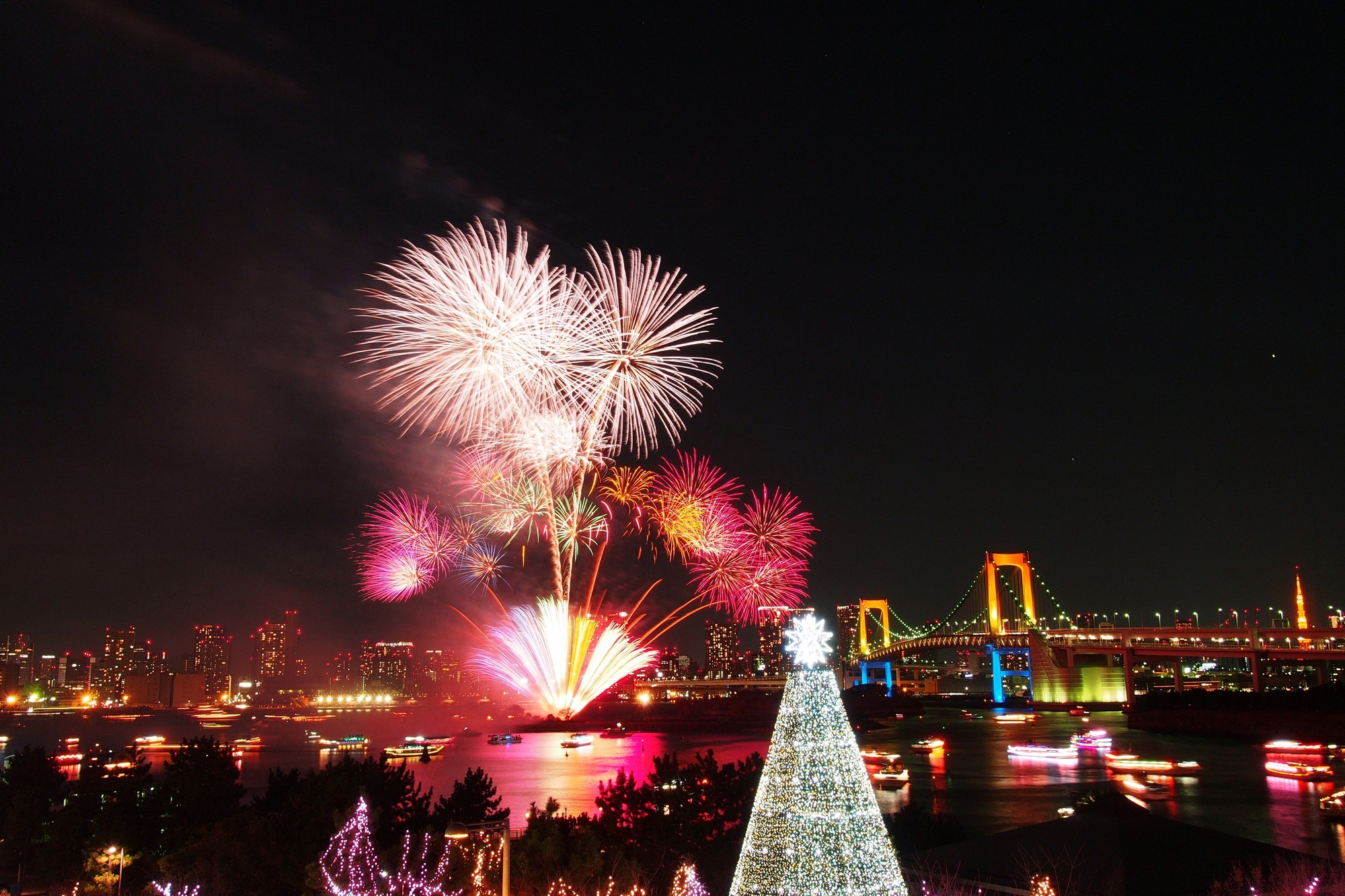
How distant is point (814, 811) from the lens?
6.45 meters

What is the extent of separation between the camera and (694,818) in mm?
10742

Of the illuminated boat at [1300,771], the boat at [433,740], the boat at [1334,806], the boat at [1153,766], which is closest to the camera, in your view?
the boat at [1334,806]

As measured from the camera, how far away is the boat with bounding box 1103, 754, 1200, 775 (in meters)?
30.9

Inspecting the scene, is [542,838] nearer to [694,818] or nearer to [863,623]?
[694,818]

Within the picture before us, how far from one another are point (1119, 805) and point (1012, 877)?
1411mm

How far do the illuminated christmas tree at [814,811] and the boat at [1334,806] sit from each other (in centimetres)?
2095

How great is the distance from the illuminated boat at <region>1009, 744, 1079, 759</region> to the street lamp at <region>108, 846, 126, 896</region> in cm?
3476

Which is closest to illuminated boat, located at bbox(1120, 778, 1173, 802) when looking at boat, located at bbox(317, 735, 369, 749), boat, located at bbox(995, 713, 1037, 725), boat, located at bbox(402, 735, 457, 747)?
boat, located at bbox(995, 713, 1037, 725)

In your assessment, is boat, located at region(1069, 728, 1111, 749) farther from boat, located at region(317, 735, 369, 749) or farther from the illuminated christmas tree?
boat, located at region(317, 735, 369, 749)

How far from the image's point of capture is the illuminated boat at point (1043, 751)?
38.3 metres

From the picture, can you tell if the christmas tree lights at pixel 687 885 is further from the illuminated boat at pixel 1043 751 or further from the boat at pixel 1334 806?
the illuminated boat at pixel 1043 751

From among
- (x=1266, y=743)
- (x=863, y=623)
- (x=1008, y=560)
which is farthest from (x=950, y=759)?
(x=863, y=623)

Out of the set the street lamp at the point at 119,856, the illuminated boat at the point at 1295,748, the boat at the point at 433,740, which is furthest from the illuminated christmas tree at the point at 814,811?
the boat at the point at 433,740

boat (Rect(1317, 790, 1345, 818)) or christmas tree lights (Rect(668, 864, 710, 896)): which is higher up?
christmas tree lights (Rect(668, 864, 710, 896))
